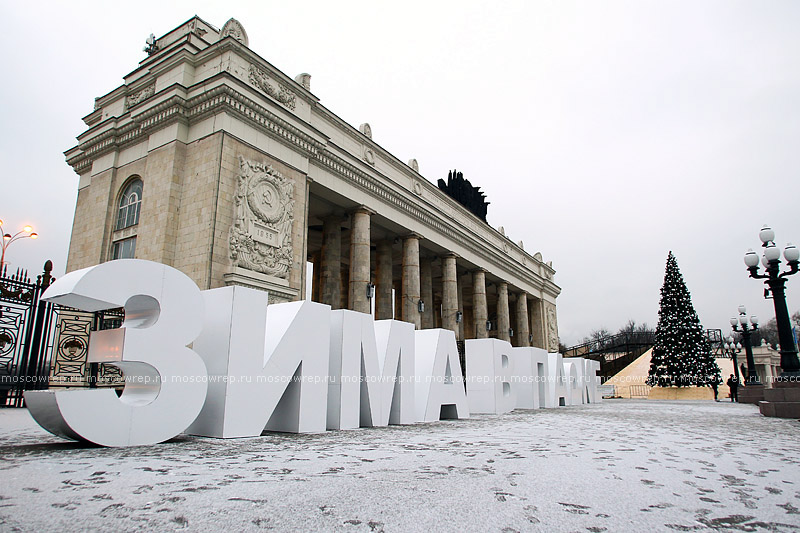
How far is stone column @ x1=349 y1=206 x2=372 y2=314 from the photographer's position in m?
22.6

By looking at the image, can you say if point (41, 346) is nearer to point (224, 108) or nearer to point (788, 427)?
point (224, 108)

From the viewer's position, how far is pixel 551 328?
48.8 metres

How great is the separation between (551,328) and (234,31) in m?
40.1

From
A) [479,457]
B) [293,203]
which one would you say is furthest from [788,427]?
[293,203]

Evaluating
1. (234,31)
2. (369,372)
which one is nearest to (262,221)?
(234,31)

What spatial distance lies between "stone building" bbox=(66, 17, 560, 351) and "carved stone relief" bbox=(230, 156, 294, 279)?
1.5 inches

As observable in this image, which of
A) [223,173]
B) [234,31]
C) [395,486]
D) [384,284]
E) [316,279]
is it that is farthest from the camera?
[316,279]

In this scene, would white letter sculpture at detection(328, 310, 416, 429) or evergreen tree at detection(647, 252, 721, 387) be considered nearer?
white letter sculpture at detection(328, 310, 416, 429)

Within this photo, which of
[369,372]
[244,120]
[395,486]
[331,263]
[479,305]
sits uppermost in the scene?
[244,120]

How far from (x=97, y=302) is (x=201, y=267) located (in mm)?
8286

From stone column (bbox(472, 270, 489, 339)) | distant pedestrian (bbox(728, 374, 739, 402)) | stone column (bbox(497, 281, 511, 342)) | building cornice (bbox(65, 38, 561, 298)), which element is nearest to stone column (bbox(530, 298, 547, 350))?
stone column (bbox(497, 281, 511, 342))

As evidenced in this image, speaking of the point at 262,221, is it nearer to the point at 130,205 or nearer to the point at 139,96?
the point at 130,205

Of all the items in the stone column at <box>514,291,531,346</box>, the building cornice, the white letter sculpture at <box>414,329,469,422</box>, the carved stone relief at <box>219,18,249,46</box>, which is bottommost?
the white letter sculpture at <box>414,329,469,422</box>

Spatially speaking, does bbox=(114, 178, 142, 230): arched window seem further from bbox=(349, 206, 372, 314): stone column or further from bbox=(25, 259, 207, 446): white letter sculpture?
A: bbox=(25, 259, 207, 446): white letter sculpture
